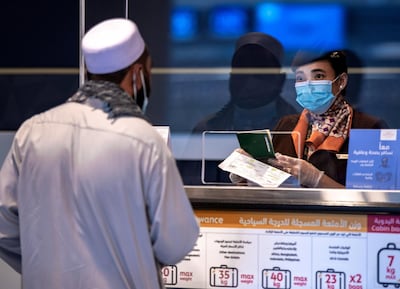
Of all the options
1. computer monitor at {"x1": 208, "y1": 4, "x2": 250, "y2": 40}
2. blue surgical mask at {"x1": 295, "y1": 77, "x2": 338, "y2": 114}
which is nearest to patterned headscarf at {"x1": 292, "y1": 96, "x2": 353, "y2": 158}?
blue surgical mask at {"x1": 295, "y1": 77, "x2": 338, "y2": 114}

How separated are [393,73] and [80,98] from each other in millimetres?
2130

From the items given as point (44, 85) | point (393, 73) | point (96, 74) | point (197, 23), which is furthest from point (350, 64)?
point (96, 74)

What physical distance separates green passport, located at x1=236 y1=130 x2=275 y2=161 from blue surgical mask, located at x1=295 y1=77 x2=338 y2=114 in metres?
0.45

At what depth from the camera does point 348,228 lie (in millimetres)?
1644

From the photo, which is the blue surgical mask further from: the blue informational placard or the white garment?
the white garment

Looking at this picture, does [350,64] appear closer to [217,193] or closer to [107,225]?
[217,193]

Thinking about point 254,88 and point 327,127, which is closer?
point 327,127

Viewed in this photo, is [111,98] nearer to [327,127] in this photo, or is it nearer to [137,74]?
[137,74]

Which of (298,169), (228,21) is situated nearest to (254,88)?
(228,21)

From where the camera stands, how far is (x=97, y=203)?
52.8 inches

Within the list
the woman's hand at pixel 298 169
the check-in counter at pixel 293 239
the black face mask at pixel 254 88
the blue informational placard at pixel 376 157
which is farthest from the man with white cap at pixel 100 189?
the black face mask at pixel 254 88

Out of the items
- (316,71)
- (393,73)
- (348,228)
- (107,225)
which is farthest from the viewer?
(393,73)

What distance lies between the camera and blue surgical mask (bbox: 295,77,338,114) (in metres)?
2.11

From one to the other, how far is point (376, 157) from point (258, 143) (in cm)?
31
